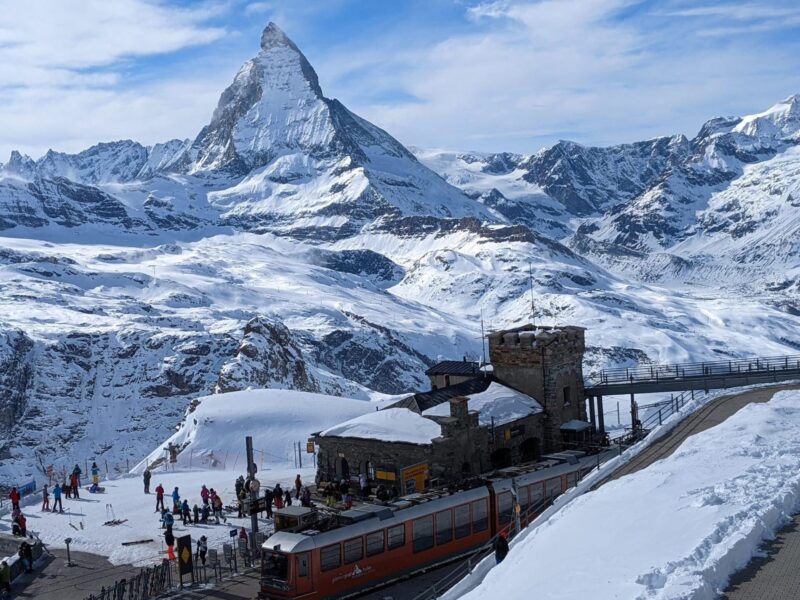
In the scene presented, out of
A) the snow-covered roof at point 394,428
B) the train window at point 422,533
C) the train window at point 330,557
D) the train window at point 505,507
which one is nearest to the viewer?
the train window at point 330,557

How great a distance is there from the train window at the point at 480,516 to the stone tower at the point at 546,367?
12.4 m

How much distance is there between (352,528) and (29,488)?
26.9 metres

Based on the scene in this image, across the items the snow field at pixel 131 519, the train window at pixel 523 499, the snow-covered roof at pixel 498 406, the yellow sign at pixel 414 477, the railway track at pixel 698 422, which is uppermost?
the snow-covered roof at pixel 498 406

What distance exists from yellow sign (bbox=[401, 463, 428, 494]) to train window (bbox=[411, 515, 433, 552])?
18.6 feet

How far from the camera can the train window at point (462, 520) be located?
32.6 metres

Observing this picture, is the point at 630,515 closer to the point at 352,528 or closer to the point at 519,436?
the point at 352,528

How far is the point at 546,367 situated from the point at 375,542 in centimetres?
1861

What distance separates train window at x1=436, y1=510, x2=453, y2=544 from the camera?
104ft

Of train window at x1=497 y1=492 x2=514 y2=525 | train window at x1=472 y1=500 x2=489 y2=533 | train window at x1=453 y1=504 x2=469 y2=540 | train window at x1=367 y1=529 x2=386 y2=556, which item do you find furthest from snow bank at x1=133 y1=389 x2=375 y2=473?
train window at x1=367 y1=529 x2=386 y2=556

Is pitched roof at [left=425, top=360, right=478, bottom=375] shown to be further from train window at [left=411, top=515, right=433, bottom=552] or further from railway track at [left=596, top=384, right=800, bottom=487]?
train window at [left=411, top=515, right=433, bottom=552]

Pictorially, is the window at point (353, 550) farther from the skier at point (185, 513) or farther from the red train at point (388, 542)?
the skier at point (185, 513)

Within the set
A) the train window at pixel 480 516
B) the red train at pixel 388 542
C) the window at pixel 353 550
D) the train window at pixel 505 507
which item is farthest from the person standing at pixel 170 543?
the train window at pixel 505 507

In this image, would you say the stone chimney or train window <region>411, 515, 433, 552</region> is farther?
the stone chimney

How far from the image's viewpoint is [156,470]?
172 feet
